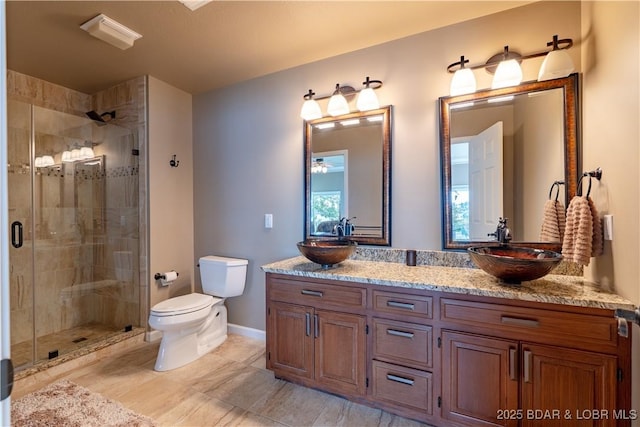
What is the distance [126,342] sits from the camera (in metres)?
2.62

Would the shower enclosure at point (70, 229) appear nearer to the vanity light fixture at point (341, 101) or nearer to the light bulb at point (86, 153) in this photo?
the light bulb at point (86, 153)

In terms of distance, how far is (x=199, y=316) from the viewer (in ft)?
7.63

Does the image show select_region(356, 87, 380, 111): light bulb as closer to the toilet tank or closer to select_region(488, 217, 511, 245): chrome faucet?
select_region(488, 217, 511, 245): chrome faucet

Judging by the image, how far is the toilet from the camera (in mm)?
2219

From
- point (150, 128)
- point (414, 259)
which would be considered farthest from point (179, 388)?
point (150, 128)

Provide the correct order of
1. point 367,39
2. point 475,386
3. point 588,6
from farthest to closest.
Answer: point 367,39 < point 588,6 < point 475,386

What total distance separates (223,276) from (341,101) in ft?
5.96

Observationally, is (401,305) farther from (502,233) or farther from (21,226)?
(21,226)

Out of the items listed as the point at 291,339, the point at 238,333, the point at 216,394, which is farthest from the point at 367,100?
the point at 238,333

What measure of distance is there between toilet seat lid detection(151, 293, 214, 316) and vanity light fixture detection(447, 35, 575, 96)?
246 cm

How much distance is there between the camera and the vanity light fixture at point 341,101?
7.13 ft

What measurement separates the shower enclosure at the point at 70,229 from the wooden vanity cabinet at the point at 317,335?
1672 millimetres

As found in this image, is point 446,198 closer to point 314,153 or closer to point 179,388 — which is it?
point 314,153

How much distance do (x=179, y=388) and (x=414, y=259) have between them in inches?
73.2
